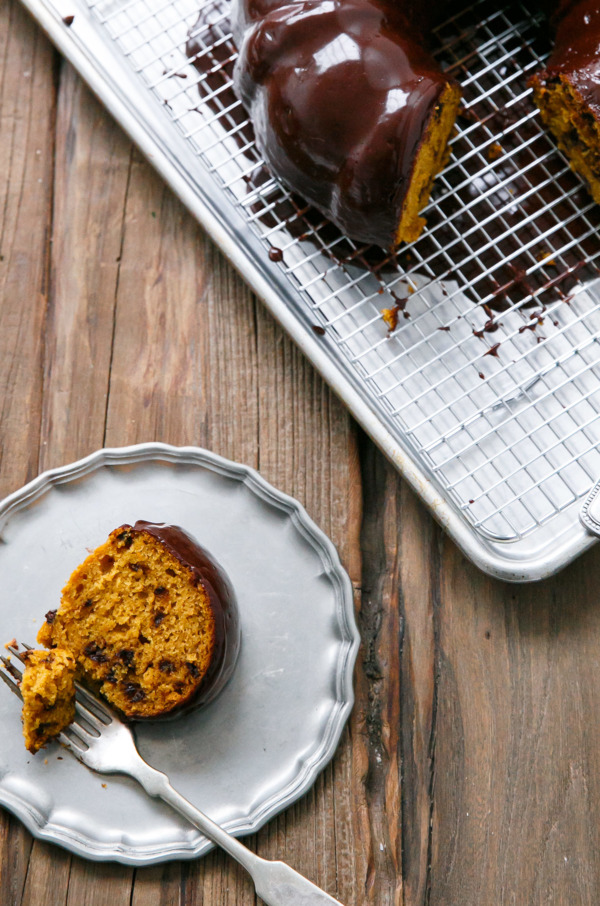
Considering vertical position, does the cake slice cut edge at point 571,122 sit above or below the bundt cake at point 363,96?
below

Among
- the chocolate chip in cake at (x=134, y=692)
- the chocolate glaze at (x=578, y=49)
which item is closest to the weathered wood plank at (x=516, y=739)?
the chocolate chip in cake at (x=134, y=692)

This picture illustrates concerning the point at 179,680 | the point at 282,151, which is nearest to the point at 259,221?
the point at 282,151

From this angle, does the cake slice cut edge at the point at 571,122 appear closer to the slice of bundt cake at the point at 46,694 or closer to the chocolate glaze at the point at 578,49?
the chocolate glaze at the point at 578,49

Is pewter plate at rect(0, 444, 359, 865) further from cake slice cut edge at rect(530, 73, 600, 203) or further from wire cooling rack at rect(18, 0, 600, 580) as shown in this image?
cake slice cut edge at rect(530, 73, 600, 203)

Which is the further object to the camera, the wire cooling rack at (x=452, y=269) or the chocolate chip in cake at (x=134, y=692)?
the wire cooling rack at (x=452, y=269)

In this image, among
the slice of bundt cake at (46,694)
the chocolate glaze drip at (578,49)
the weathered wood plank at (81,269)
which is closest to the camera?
the slice of bundt cake at (46,694)

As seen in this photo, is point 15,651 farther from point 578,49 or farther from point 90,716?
point 578,49

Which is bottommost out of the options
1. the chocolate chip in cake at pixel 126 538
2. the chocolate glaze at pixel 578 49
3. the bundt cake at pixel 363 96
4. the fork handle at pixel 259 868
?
the fork handle at pixel 259 868
